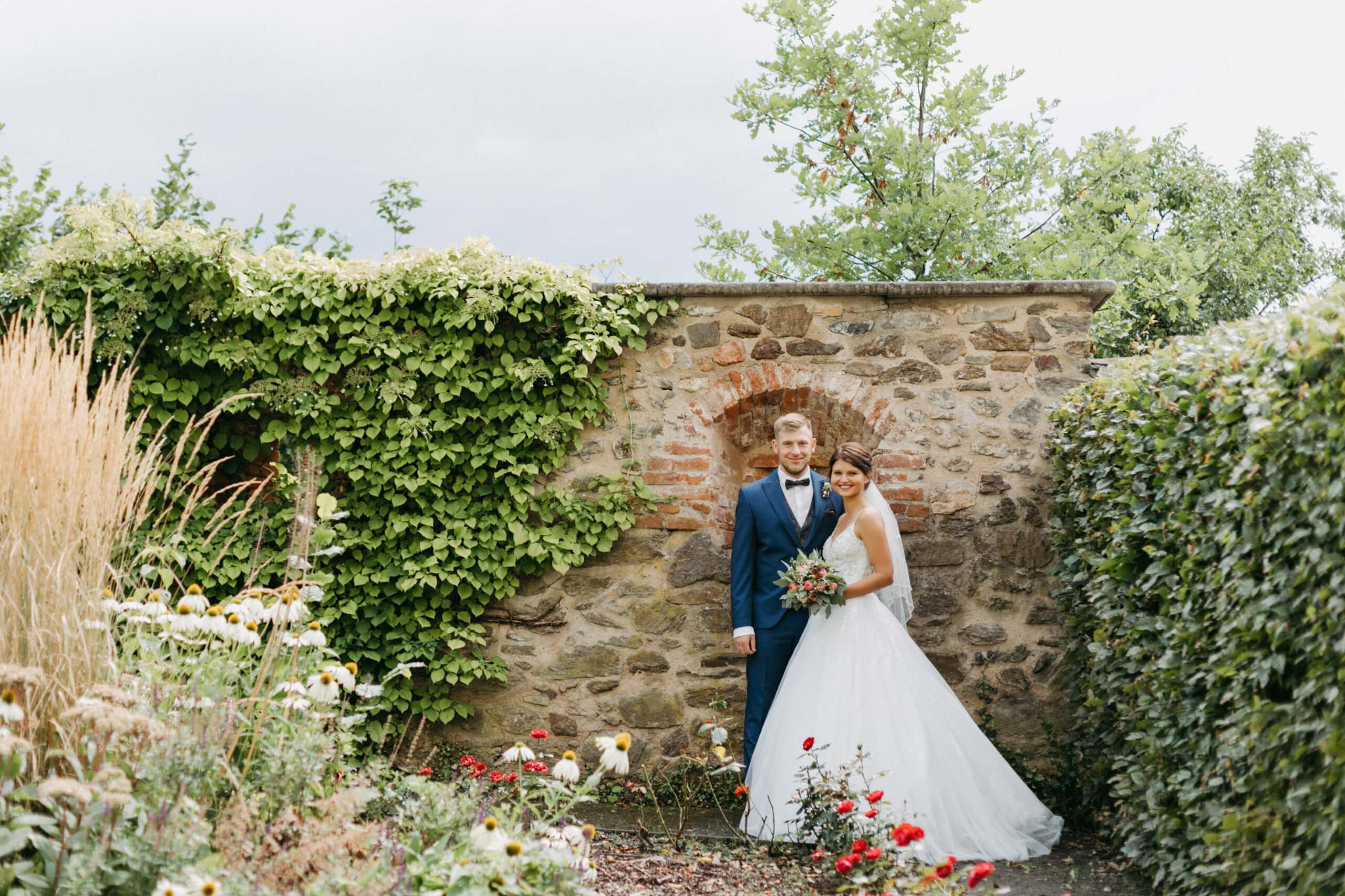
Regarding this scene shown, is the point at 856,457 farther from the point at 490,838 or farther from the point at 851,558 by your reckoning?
the point at 490,838

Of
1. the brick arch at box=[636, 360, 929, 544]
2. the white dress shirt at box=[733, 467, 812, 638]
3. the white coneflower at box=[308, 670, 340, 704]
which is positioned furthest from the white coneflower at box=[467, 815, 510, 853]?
the brick arch at box=[636, 360, 929, 544]

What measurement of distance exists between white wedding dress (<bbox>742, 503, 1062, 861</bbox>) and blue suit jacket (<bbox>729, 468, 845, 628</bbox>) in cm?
29

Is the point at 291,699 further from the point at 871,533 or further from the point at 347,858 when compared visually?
the point at 871,533

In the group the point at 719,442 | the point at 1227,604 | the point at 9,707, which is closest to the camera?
the point at 9,707

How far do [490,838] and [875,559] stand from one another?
7.16 feet

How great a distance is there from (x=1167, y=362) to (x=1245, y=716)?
4.09 ft

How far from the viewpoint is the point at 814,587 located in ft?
13.5

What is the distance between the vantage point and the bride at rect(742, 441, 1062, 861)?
3764 mm

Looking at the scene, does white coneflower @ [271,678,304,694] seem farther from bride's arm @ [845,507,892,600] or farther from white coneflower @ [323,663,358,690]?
bride's arm @ [845,507,892,600]

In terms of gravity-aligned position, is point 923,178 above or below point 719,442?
above

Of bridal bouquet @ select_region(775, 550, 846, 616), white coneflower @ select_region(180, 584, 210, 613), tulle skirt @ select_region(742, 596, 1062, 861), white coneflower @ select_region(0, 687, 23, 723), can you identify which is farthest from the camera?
bridal bouquet @ select_region(775, 550, 846, 616)

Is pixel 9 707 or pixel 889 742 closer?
pixel 9 707

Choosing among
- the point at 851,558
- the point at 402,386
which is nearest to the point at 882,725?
the point at 851,558

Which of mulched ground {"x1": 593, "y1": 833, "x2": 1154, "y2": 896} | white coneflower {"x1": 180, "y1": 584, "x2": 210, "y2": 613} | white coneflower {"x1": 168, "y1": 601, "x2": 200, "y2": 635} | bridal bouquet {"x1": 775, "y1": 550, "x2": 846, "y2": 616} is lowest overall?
mulched ground {"x1": 593, "y1": 833, "x2": 1154, "y2": 896}
